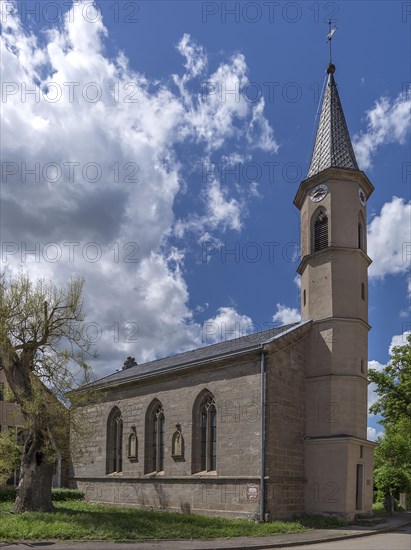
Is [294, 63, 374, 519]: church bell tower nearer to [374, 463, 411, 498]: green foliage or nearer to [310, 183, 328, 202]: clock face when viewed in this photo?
[310, 183, 328, 202]: clock face

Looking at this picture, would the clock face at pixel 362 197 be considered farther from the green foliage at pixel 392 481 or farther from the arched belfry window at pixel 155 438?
the green foliage at pixel 392 481

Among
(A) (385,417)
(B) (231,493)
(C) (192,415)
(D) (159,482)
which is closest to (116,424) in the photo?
(D) (159,482)

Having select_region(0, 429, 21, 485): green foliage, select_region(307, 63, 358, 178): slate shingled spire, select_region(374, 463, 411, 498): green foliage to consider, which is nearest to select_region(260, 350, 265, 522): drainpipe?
select_region(0, 429, 21, 485): green foliage

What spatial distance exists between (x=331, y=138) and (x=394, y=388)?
1983 centimetres

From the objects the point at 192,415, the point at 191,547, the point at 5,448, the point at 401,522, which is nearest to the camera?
the point at 191,547

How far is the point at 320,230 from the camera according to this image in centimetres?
2848

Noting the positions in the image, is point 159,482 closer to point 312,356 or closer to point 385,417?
point 312,356

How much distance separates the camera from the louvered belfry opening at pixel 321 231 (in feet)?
92.4

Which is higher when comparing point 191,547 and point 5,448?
point 5,448

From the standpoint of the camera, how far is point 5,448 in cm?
2056

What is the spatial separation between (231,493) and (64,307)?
430 inches

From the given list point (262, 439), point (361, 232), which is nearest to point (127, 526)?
point (262, 439)

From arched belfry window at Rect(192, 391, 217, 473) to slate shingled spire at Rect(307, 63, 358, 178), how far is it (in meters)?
Answer: 13.3

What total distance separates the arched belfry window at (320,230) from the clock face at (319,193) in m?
0.69
